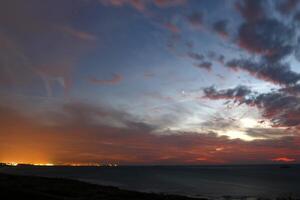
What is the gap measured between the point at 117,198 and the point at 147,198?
557cm

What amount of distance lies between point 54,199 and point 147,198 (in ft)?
62.4

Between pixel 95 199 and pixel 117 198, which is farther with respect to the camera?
pixel 117 198

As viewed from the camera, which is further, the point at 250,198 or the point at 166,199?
the point at 250,198

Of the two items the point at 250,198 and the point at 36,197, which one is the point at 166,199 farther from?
the point at 250,198

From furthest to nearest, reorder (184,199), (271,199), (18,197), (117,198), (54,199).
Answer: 1. (271,199)
2. (184,199)
3. (117,198)
4. (54,199)
5. (18,197)

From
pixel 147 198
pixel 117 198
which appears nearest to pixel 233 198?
pixel 147 198

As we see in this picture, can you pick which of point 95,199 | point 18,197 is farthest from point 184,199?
point 18,197

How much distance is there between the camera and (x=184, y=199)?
199 ft

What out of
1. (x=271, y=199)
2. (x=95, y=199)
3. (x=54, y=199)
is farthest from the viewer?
(x=271, y=199)

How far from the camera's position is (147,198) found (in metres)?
57.8

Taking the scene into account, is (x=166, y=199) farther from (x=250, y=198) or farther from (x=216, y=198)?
(x=250, y=198)

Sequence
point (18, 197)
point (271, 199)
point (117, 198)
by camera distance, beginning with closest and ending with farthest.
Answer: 1. point (18, 197)
2. point (117, 198)
3. point (271, 199)

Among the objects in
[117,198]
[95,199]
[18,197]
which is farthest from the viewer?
[117,198]

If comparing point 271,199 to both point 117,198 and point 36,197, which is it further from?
point 36,197
